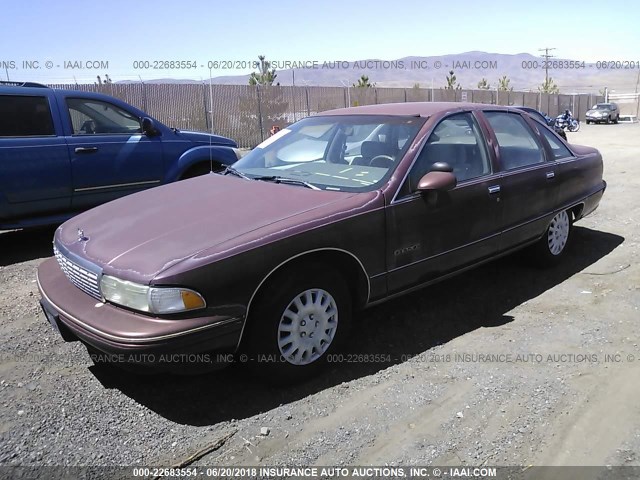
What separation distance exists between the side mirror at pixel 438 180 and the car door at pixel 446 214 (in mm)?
86

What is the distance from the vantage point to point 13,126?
5.84 metres

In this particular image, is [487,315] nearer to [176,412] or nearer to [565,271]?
[565,271]

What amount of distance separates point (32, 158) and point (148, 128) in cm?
144

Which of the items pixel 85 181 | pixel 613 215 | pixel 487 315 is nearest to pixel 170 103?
pixel 85 181

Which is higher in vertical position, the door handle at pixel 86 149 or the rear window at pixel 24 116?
the rear window at pixel 24 116

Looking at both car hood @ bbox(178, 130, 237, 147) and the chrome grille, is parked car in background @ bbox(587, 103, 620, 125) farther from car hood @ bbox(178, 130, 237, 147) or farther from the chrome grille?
the chrome grille

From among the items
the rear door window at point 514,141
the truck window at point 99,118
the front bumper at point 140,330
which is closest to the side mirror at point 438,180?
the rear door window at point 514,141

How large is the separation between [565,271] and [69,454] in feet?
14.8

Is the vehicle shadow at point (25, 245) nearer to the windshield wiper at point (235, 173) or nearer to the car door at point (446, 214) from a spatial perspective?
the windshield wiper at point (235, 173)

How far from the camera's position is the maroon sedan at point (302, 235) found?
107 inches

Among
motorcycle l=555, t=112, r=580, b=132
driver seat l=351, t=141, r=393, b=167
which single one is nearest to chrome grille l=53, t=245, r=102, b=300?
driver seat l=351, t=141, r=393, b=167

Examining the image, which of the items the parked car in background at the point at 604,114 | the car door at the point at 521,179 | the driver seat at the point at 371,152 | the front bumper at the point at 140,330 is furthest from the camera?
the parked car in background at the point at 604,114

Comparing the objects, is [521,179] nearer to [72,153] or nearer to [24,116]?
[72,153]

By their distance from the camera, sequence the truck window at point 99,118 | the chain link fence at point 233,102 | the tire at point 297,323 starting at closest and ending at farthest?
the tire at point 297,323, the truck window at point 99,118, the chain link fence at point 233,102
